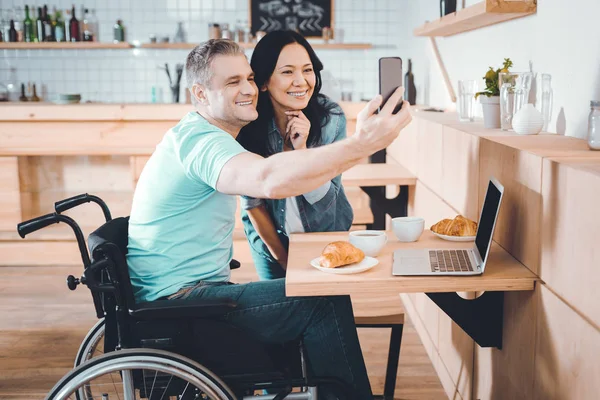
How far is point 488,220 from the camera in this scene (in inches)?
73.6

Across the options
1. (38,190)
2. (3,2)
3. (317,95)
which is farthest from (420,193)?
(3,2)

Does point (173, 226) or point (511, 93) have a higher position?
point (511, 93)

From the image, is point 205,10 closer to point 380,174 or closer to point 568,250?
point 380,174

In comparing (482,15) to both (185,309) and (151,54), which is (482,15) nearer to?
(185,309)

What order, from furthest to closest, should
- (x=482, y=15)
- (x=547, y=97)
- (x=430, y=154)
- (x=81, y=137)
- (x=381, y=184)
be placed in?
(x=81, y=137)
(x=381, y=184)
(x=430, y=154)
(x=482, y=15)
(x=547, y=97)

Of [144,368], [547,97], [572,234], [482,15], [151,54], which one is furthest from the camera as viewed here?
[151,54]

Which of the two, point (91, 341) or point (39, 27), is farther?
point (39, 27)

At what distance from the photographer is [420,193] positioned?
3477 mm

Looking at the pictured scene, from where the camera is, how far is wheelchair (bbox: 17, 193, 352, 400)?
5.52 ft

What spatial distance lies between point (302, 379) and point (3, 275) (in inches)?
134

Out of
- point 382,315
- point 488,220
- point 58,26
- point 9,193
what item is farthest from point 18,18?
point 488,220

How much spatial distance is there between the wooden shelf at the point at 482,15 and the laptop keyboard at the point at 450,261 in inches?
42.2

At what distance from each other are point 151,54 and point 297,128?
3.87 m

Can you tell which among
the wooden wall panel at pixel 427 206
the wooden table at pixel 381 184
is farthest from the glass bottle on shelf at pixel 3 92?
the wooden wall panel at pixel 427 206
